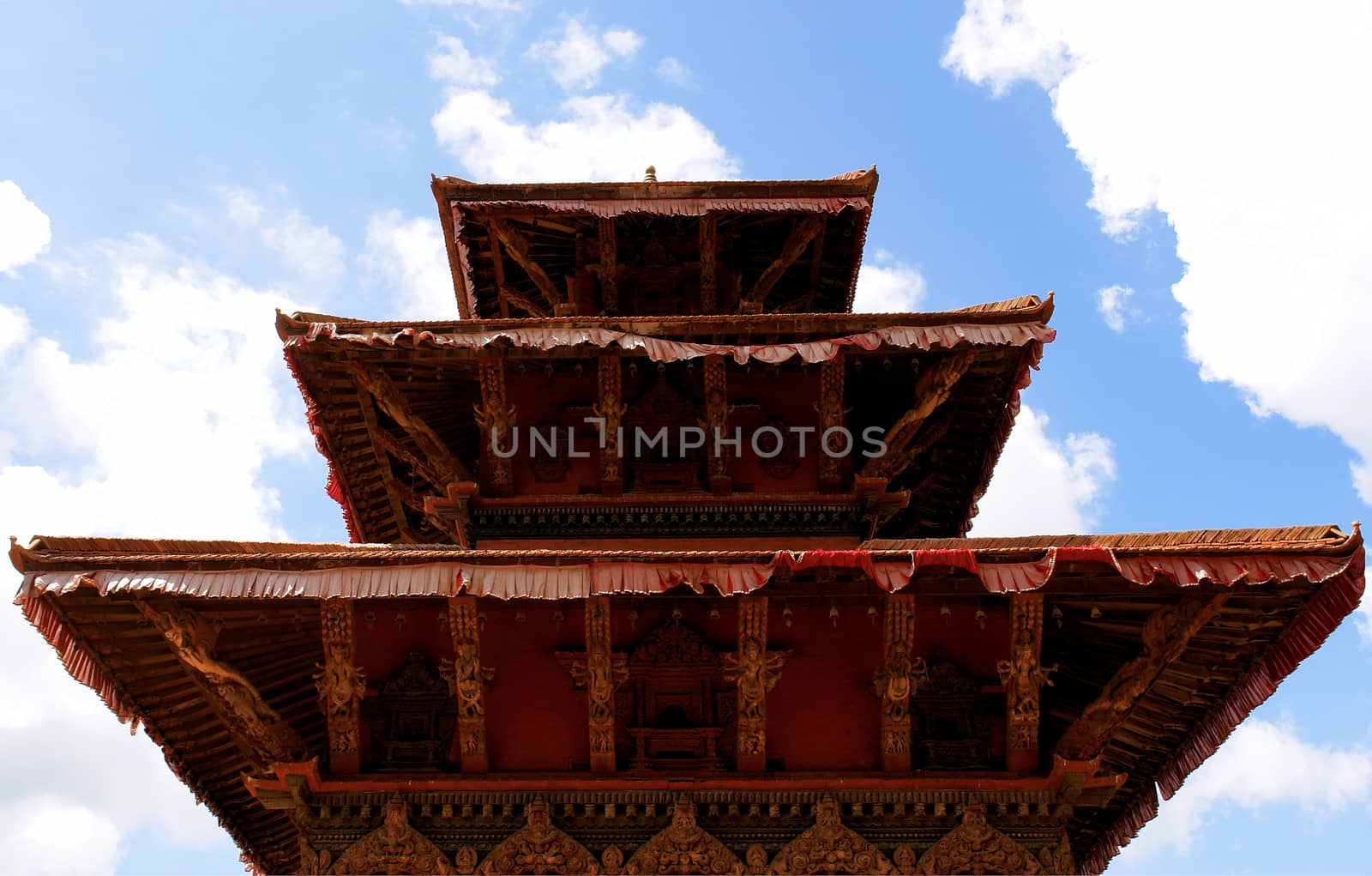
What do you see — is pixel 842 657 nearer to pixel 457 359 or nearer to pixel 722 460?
pixel 722 460

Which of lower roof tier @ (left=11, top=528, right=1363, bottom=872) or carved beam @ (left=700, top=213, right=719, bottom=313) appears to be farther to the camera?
carved beam @ (left=700, top=213, right=719, bottom=313)

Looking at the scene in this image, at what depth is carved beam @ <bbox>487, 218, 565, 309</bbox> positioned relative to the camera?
44.9 ft

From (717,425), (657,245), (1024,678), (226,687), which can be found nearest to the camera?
(226,687)

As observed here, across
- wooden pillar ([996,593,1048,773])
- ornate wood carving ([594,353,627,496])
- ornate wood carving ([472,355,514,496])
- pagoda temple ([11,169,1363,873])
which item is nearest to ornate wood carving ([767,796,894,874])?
pagoda temple ([11,169,1363,873])

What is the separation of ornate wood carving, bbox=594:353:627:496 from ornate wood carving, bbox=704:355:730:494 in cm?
85

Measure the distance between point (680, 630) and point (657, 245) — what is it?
573cm

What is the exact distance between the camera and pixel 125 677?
349 inches

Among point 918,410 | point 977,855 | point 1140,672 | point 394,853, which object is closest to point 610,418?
point 918,410

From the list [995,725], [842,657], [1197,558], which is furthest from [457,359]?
[1197,558]

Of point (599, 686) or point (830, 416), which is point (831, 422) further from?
point (599, 686)

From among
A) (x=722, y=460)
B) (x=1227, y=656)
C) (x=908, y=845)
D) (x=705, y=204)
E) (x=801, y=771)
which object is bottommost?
(x=908, y=845)

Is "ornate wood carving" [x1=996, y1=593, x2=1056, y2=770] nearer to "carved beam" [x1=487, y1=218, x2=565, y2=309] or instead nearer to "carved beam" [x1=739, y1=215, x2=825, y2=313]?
"carved beam" [x1=739, y1=215, x2=825, y2=313]

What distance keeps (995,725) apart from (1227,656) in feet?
5.98

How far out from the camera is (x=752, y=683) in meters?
9.21
